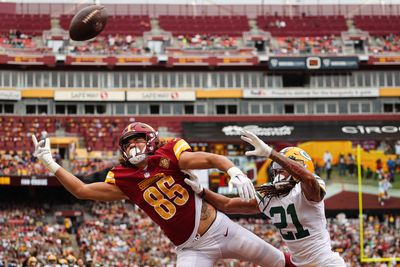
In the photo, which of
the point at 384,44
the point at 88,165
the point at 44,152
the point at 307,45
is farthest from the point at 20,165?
the point at 44,152

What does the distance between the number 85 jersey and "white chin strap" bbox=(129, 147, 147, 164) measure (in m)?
1.27

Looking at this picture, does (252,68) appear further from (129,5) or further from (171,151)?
(171,151)

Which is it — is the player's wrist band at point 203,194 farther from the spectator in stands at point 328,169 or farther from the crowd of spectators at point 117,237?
the spectator in stands at point 328,169

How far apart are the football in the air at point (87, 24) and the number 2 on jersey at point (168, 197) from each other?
652cm

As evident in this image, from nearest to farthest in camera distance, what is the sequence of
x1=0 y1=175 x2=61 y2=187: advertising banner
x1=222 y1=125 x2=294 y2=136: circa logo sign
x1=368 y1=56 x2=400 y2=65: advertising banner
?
x1=0 y1=175 x2=61 y2=187: advertising banner < x1=222 y1=125 x2=294 y2=136: circa logo sign < x1=368 y1=56 x2=400 y2=65: advertising banner

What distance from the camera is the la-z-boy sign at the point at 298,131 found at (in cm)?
3259

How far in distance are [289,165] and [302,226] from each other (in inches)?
30.5

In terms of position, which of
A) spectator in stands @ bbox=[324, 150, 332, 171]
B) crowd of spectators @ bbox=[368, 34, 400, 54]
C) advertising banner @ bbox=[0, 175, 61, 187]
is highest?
crowd of spectators @ bbox=[368, 34, 400, 54]

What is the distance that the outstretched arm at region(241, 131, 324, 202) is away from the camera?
5.41 meters

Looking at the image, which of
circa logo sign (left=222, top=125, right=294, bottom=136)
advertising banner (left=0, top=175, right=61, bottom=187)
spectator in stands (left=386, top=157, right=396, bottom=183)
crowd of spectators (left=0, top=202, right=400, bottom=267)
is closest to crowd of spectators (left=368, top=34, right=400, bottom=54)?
circa logo sign (left=222, top=125, right=294, bottom=136)

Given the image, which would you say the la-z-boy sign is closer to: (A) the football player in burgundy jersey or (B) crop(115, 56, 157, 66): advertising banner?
(B) crop(115, 56, 157, 66): advertising banner

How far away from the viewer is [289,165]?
5555mm

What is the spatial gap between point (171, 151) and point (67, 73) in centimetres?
3507

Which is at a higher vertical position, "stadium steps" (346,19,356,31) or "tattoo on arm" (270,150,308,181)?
"tattoo on arm" (270,150,308,181)
